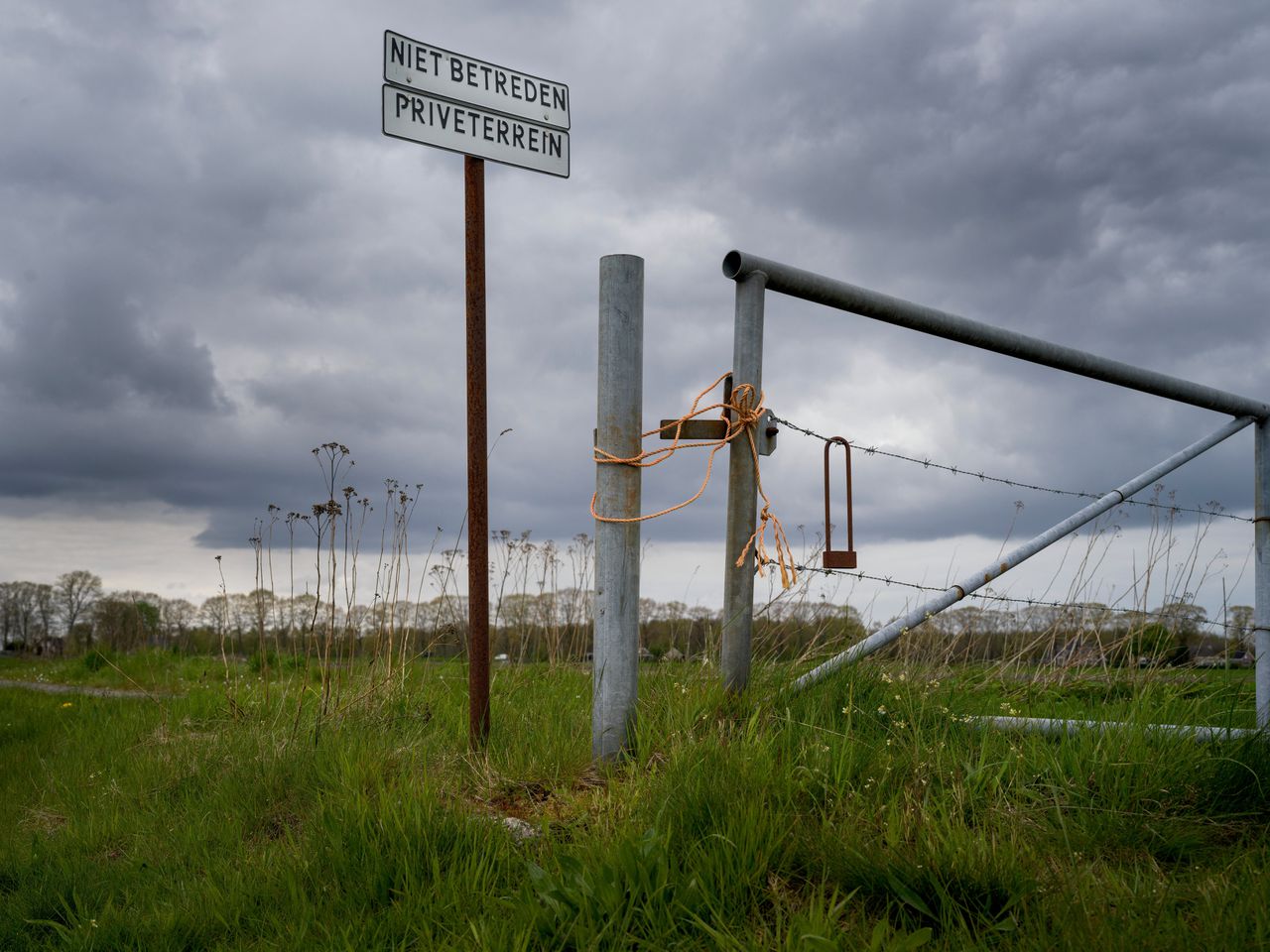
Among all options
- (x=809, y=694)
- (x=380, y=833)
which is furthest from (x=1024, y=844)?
(x=380, y=833)

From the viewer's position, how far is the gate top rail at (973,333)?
405 centimetres

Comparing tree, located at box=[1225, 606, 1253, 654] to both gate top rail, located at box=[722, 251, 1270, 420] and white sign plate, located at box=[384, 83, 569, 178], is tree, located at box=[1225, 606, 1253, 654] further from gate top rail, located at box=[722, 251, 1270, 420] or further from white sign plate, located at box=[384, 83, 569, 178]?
white sign plate, located at box=[384, 83, 569, 178]

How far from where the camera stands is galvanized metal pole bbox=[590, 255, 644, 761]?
388 centimetres

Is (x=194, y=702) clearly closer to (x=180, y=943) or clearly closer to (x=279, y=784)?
(x=279, y=784)

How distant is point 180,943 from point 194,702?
11.9ft

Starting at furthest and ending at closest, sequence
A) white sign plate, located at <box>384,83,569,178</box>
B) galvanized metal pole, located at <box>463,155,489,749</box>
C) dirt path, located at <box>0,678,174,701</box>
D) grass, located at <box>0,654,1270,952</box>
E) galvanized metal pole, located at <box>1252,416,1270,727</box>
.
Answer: dirt path, located at <box>0,678,174,701</box> < galvanized metal pole, located at <box>1252,416,1270,727</box> < galvanized metal pole, located at <box>463,155,489,749</box> < white sign plate, located at <box>384,83,569,178</box> < grass, located at <box>0,654,1270,952</box>

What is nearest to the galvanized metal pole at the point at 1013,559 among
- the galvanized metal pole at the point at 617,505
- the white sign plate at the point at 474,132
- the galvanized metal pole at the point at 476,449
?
the galvanized metal pole at the point at 617,505

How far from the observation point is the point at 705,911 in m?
2.53

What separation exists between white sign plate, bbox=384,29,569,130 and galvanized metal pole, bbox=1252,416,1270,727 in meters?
4.26

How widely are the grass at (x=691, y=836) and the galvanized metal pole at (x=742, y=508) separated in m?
0.16

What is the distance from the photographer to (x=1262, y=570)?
16.7ft

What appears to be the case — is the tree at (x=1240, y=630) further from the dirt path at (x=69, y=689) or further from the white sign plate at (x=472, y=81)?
the dirt path at (x=69, y=689)

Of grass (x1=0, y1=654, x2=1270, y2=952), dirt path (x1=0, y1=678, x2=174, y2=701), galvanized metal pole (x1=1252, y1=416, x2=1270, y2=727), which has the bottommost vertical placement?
dirt path (x1=0, y1=678, x2=174, y2=701)

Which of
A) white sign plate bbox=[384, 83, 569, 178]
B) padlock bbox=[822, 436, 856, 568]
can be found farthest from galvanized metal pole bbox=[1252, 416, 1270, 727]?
white sign plate bbox=[384, 83, 569, 178]
